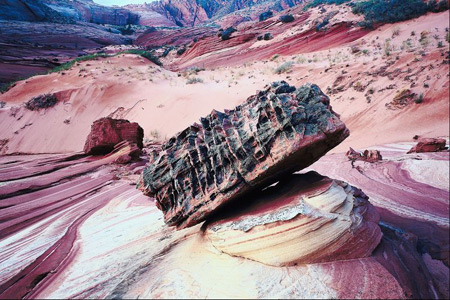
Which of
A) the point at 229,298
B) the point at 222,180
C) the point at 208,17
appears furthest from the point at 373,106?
the point at 208,17

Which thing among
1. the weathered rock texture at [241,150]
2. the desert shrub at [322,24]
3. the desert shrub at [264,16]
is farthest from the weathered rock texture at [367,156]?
the desert shrub at [264,16]

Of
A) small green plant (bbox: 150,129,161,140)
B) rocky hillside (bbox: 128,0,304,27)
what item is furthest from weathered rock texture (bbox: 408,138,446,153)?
rocky hillside (bbox: 128,0,304,27)

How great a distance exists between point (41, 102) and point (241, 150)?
627 inches

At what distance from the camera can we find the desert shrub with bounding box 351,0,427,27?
1622cm

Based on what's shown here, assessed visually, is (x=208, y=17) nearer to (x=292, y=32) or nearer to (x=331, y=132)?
(x=292, y=32)

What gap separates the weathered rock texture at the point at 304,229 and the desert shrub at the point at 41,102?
1564 centimetres

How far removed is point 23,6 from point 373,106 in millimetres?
53984

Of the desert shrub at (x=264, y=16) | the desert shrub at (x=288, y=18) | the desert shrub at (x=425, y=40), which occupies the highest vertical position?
the desert shrub at (x=264, y=16)

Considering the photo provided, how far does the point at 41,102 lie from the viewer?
45.5ft

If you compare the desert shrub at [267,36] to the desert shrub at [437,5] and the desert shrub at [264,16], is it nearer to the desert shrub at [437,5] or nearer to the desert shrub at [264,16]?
the desert shrub at [264,16]

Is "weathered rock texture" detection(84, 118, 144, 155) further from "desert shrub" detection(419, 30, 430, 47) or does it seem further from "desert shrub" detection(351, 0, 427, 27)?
"desert shrub" detection(351, 0, 427, 27)

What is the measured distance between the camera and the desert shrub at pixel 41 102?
1376 centimetres

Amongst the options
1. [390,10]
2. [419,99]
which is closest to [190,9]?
[390,10]

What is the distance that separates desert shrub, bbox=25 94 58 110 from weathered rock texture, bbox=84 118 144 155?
295 inches
